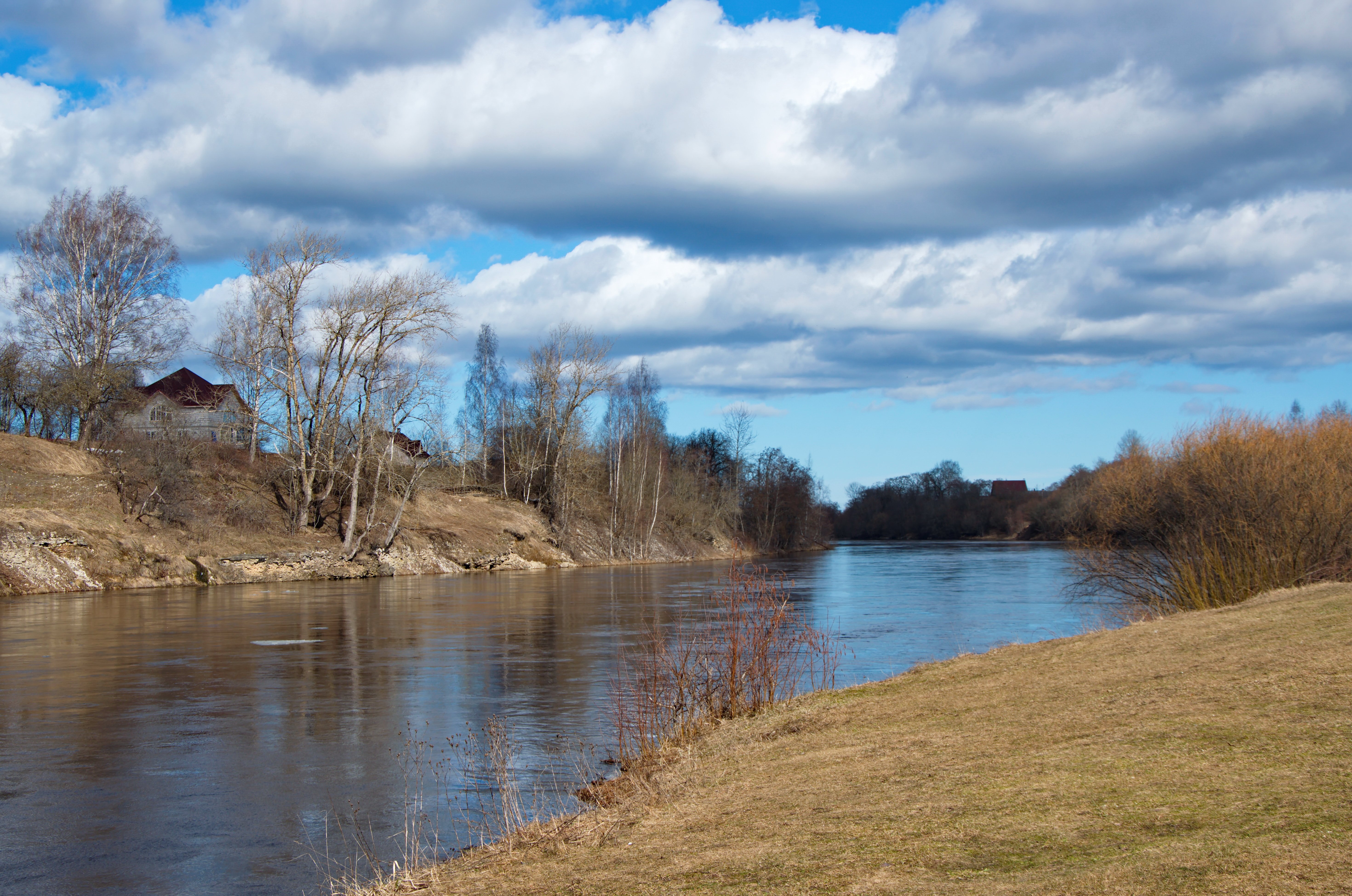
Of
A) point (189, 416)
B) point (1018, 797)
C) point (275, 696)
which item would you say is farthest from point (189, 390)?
point (1018, 797)

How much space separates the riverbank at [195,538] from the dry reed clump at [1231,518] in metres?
28.2

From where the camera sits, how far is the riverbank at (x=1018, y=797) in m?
5.31

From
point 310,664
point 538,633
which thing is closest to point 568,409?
point 538,633

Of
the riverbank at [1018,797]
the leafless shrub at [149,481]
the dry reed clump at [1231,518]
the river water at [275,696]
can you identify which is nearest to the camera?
the riverbank at [1018,797]

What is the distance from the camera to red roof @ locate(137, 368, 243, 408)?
56.2 metres

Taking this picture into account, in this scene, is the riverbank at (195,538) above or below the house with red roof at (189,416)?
below

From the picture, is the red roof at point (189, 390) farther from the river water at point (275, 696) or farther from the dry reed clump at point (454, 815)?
the dry reed clump at point (454, 815)

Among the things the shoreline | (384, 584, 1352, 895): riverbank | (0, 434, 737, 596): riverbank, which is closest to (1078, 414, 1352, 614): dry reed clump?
(384, 584, 1352, 895): riverbank

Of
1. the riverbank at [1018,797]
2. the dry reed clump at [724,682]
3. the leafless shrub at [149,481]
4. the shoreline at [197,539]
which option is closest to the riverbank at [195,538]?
the shoreline at [197,539]

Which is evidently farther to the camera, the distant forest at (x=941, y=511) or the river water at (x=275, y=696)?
the distant forest at (x=941, y=511)

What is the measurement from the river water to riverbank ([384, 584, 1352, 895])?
2.54m

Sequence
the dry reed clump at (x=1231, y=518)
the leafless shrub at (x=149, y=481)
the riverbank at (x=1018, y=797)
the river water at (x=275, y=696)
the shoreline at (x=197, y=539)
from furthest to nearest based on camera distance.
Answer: the leafless shrub at (x=149, y=481)
the shoreline at (x=197, y=539)
the dry reed clump at (x=1231, y=518)
the river water at (x=275, y=696)
the riverbank at (x=1018, y=797)

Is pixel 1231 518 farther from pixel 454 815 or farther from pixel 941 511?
pixel 941 511

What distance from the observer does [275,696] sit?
15.9m
